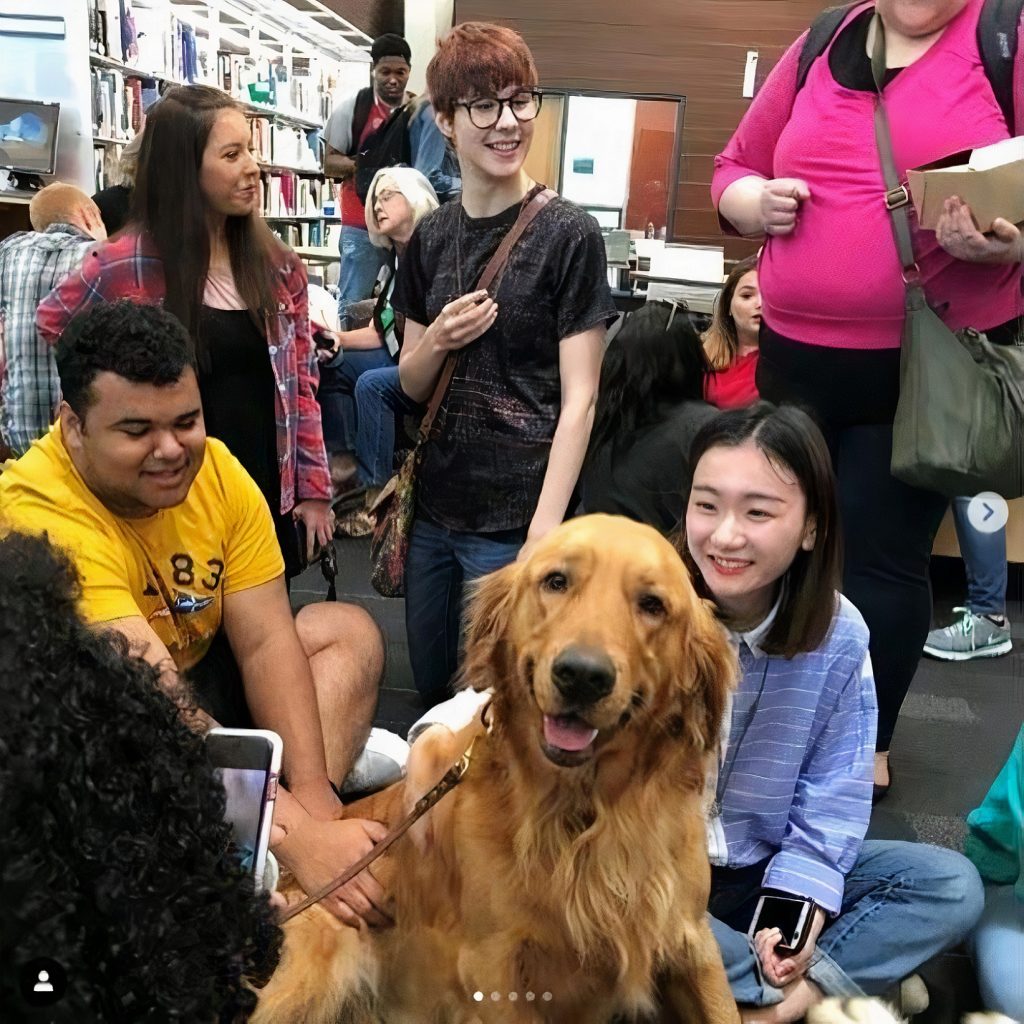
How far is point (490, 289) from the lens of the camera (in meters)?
1.16

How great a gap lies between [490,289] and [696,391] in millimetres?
297

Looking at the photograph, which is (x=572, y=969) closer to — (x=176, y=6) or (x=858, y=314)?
(x=858, y=314)

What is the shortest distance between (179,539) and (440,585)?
13.3 inches

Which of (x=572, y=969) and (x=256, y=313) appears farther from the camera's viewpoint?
(x=256, y=313)

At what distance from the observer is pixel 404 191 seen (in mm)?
1418

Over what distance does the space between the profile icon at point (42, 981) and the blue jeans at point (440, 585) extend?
2.35 ft

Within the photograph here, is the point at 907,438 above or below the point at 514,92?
below

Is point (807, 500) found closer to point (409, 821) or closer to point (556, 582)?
point (556, 582)

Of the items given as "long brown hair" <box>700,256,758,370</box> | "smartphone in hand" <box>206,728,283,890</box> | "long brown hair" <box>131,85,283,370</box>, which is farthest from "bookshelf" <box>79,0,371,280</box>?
"smartphone in hand" <box>206,728,283,890</box>

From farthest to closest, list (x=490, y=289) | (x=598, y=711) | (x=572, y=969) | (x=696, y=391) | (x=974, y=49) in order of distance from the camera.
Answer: (x=490, y=289), (x=696, y=391), (x=974, y=49), (x=572, y=969), (x=598, y=711)

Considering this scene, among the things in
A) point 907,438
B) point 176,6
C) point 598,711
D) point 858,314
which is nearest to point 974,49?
point 858,314

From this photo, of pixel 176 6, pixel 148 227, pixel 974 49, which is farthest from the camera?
pixel 176 6

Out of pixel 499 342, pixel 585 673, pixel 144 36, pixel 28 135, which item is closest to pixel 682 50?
pixel 499 342

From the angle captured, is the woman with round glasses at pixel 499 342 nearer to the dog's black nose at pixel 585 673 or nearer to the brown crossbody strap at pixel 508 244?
the brown crossbody strap at pixel 508 244
